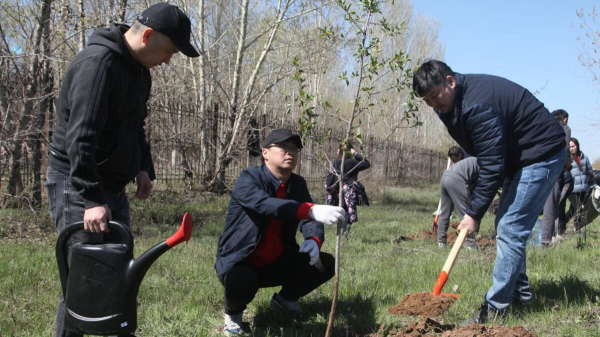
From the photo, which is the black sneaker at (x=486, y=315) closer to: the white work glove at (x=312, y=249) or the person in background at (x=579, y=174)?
the white work glove at (x=312, y=249)

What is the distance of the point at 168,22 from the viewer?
2.51 metres

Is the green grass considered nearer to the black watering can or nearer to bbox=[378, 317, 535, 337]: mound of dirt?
bbox=[378, 317, 535, 337]: mound of dirt

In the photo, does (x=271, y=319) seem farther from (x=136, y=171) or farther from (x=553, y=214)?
(x=553, y=214)

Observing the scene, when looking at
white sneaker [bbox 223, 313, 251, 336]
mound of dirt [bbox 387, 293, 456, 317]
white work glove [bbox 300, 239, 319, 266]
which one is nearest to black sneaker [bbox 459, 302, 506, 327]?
mound of dirt [bbox 387, 293, 456, 317]

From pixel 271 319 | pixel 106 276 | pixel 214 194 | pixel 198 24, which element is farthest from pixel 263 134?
A: pixel 106 276

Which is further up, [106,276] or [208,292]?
[106,276]

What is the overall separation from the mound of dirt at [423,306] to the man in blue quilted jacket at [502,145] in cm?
22

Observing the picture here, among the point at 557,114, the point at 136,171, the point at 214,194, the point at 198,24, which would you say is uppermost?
the point at 198,24

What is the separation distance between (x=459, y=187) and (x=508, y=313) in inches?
137

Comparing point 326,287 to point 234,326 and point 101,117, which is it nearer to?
point 234,326

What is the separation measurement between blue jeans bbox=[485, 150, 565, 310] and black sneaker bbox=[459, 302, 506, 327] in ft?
0.13

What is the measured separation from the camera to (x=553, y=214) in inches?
281

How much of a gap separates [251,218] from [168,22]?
1.52m

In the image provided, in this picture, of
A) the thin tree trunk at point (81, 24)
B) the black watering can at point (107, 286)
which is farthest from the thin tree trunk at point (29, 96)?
the black watering can at point (107, 286)
